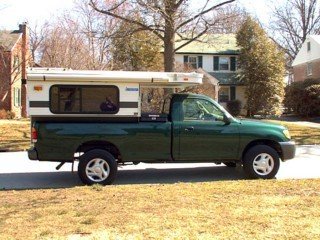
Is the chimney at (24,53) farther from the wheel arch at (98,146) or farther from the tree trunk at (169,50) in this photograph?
the wheel arch at (98,146)

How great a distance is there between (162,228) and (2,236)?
1802mm

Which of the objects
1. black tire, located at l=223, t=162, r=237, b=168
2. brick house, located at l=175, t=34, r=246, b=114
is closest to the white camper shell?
black tire, located at l=223, t=162, r=237, b=168

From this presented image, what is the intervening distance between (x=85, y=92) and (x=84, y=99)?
141 millimetres

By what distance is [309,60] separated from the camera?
46188 millimetres

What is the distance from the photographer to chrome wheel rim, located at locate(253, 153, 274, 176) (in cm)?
973

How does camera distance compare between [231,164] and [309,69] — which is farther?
[309,69]

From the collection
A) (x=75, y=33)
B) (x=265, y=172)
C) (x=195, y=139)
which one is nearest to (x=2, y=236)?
(x=195, y=139)

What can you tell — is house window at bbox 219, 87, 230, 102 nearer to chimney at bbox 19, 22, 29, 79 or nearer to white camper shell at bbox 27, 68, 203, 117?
chimney at bbox 19, 22, 29, 79

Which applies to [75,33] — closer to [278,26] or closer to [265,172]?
[265,172]

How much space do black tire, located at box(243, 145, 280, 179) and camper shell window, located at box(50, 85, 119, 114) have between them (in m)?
2.85

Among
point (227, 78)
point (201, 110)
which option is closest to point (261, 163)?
point (201, 110)

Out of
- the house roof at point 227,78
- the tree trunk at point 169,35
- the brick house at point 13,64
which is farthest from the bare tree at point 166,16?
the house roof at point 227,78

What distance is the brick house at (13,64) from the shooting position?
3803 cm

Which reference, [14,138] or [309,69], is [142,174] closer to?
[14,138]
